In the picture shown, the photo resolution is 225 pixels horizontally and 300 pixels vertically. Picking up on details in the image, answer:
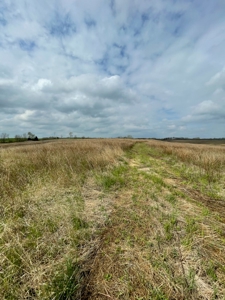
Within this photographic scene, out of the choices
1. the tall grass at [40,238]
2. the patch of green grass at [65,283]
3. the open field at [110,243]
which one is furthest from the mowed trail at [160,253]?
the tall grass at [40,238]

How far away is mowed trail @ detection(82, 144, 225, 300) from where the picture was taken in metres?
1.69

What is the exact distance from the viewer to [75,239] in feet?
7.80

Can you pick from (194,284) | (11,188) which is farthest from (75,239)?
(11,188)

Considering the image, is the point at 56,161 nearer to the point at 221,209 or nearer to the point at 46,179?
the point at 46,179

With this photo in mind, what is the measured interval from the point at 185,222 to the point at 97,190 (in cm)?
276

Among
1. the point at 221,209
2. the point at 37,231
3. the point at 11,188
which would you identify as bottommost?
the point at 221,209

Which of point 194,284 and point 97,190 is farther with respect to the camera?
point 97,190

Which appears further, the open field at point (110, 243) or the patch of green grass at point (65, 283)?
the open field at point (110, 243)

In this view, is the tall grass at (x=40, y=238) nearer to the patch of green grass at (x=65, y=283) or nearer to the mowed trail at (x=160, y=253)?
the patch of green grass at (x=65, y=283)

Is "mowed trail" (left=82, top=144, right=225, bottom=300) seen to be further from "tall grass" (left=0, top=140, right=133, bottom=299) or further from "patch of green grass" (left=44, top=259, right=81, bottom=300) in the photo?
"tall grass" (left=0, top=140, right=133, bottom=299)

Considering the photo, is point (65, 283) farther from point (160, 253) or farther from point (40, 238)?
point (160, 253)

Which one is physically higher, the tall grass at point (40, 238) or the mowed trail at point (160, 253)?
the tall grass at point (40, 238)

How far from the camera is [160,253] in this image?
2.16 m

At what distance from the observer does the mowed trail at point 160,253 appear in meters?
1.69
